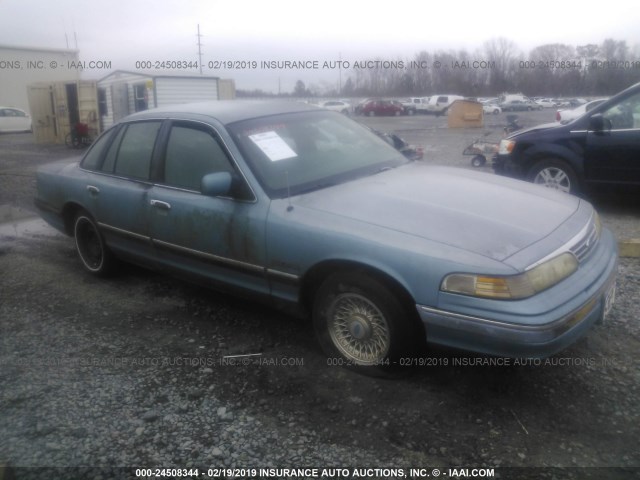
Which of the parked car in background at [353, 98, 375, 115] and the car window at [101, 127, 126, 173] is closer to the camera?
the car window at [101, 127, 126, 173]

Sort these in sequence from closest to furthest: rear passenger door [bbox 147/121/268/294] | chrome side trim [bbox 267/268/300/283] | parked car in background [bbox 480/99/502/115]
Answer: chrome side trim [bbox 267/268/300/283] → rear passenger door [bbox 147/121/268/294] → parked car in background [bbox 480/99/502/115]

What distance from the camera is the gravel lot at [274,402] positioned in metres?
2.58

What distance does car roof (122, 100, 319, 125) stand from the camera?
12.9ft

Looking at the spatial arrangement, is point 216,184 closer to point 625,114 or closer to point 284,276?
point 284,276

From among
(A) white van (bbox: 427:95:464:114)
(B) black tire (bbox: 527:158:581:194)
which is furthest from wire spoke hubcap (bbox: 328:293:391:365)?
(A) white van (bbox: 427:95:464:114)

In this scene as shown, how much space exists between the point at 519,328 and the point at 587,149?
4567mm

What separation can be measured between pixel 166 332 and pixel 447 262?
216 centimetres

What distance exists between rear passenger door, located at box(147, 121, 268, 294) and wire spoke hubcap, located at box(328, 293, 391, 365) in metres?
0.53

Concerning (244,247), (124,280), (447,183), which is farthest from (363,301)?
(124,280)

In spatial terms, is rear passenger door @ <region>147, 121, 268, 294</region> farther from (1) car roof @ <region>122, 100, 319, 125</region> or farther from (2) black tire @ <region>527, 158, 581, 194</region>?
(2) black tire @ <region>527, 158, 581, 194</region>

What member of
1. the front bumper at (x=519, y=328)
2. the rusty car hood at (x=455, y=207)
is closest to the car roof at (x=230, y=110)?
the rusty car hood at (x=455, y=207)

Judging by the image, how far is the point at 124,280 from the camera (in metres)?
5.04

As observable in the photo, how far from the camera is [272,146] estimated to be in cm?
371

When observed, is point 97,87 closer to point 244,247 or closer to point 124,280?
point 124,280
